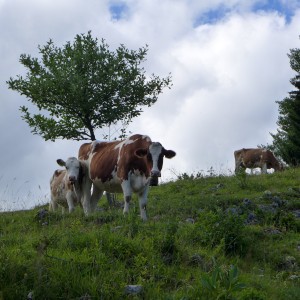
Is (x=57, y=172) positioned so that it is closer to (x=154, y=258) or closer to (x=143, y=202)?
(x=143, y=202)

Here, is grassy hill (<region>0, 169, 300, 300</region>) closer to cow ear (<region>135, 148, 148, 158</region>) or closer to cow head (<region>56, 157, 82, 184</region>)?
cow ear (<region>135, 148, 148, 158</region>)

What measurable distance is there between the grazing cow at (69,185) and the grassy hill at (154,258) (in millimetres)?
3003

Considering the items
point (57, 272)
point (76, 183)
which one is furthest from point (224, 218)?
point (76, 183)

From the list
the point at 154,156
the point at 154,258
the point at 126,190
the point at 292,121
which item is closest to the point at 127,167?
the point at 126,190

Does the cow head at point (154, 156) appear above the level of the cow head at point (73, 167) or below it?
below

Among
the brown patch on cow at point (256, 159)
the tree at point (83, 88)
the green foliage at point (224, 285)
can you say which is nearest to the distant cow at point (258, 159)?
the brown patch on cow at point (256, 159)

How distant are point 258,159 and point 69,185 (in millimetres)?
20200

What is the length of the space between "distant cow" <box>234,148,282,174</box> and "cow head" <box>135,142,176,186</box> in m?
20.7

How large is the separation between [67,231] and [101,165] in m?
5.66

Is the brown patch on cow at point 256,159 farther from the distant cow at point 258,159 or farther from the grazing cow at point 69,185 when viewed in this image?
the grazing cow at point 69,185

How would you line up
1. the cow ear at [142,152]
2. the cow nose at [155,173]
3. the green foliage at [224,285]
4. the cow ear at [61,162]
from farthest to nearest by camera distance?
the cow ear at [61,162] < the cow ear at [142,152] < the cow nose at [155,173] < the green foliage at [224,285]

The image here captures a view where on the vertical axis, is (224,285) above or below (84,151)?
below

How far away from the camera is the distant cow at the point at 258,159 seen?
112 feet

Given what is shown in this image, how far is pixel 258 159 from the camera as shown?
3503 cm
